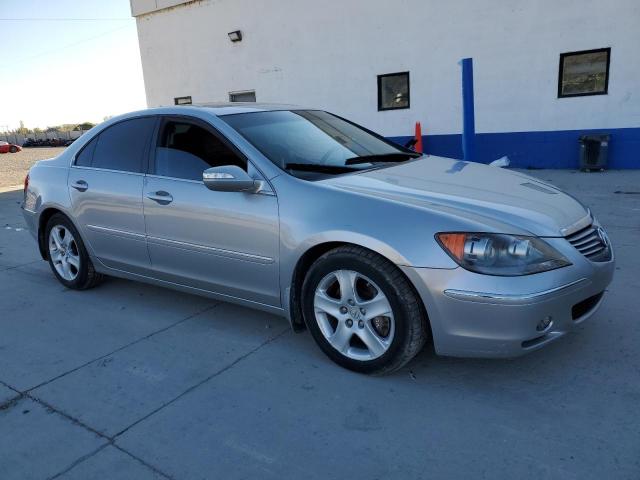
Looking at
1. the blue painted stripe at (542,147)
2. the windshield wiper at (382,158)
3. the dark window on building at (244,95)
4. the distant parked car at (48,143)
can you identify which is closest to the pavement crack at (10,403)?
the windshield wiper at (382,158)

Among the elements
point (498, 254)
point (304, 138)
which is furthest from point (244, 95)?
point (498, 254)

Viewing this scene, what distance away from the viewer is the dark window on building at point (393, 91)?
12.3m

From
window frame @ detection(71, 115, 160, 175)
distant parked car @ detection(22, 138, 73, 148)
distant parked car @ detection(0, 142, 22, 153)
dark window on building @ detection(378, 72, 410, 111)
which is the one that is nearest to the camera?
window frame @ detection(71, 115, 160, 175)

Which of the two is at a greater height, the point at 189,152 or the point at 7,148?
the point at 189,152

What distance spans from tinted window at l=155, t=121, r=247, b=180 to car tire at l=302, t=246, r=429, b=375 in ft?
3.09

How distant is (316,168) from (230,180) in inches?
22.0

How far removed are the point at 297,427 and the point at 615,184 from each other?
8257mm

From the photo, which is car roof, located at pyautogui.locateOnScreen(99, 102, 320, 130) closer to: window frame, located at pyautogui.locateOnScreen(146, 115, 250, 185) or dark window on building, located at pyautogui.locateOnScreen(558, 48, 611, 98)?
window frame, located at pyautogui.locateOnScreen(146, 115, 250, 185)

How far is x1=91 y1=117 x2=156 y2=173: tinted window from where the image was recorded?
12.9 feet

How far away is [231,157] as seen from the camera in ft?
11.1

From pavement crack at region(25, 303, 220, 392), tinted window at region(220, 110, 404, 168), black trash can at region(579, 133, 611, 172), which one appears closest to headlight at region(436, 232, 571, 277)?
tinted window at region(220, 110, 404, 168)

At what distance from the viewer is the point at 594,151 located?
10.1 m

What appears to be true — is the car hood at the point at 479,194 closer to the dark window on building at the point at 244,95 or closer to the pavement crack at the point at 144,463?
the pavement crack at the point at 144,463

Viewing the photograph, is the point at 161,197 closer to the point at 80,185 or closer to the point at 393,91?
the point at 80,185
